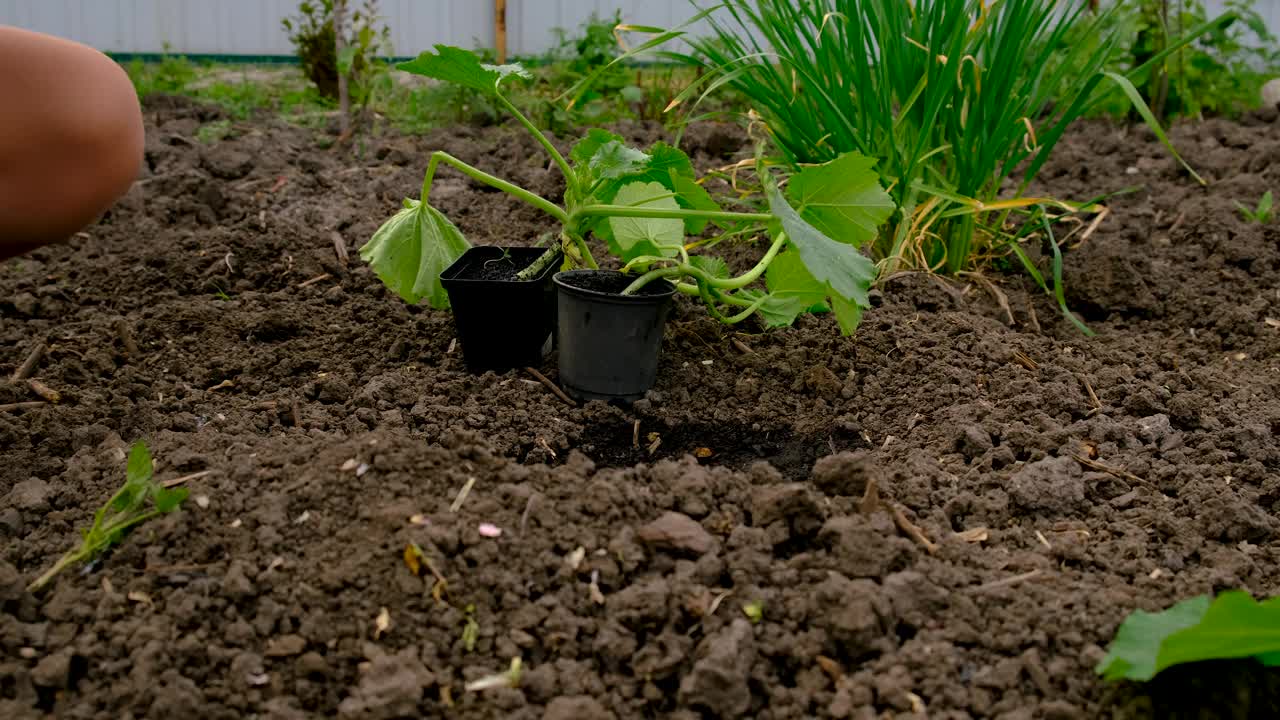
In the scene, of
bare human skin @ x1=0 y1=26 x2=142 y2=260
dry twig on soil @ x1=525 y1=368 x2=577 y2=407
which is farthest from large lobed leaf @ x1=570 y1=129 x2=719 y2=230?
bare human skin @ x1=0 y1=26 x2=142 y2=260

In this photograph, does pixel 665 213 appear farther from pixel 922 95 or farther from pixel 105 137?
pixel 922 95

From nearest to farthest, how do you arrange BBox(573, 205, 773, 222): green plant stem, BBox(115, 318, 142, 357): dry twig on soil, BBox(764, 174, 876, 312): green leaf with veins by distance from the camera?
BBox(764, 174, 876, 312): green leaf with veins, BBox(573, 205, 773, 222): green plant stem, BBox(115, 318, 142, 357): dry twig on soil

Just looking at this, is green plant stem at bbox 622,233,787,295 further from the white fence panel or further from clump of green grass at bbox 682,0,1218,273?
the white fence panel

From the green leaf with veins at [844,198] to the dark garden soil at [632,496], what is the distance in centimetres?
29

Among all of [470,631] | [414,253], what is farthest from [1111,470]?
[414,253]

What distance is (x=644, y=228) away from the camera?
6.64 ft

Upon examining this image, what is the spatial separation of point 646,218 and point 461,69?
45 cm

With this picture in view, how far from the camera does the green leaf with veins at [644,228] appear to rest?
2.01 metres

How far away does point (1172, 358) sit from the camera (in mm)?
2170

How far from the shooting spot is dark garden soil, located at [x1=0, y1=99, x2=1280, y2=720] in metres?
1.18

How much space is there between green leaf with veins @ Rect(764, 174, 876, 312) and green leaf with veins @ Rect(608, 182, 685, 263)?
1.29ft

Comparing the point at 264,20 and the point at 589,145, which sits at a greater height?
the point at 264,20

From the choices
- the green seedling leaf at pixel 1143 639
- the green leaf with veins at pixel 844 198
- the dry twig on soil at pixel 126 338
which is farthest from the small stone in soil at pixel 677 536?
the dry twig on soil at pixel 126 338

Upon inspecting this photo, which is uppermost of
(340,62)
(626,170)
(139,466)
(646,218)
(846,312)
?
(340,62)
